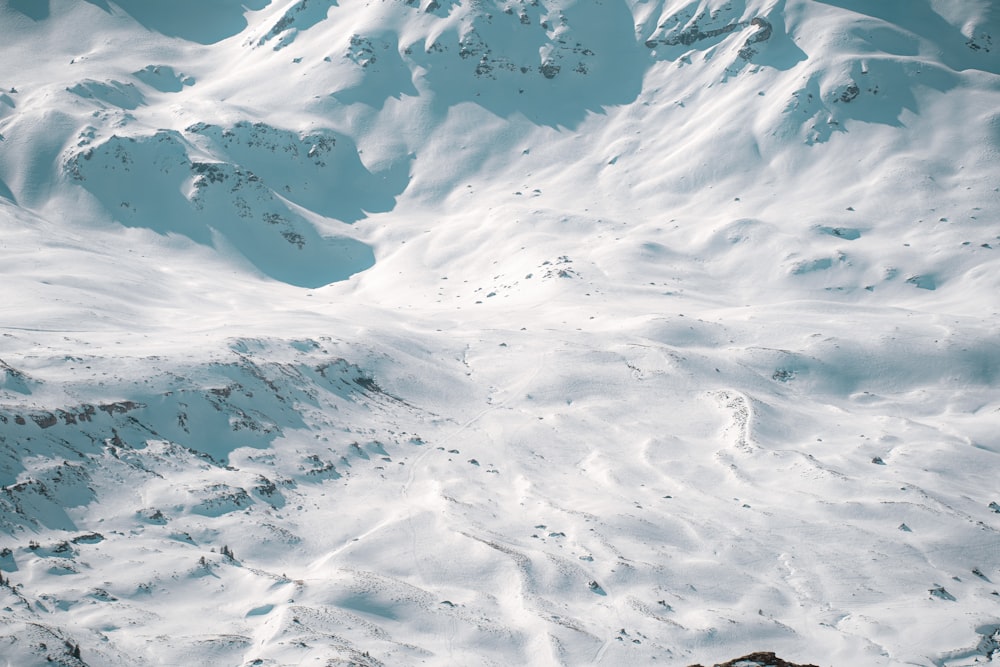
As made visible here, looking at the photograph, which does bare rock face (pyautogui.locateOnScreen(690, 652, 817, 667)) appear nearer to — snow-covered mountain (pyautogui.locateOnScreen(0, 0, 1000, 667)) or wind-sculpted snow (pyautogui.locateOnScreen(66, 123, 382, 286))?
snow-covered mountain (pyautogui.locateOnScreen(0, 0, 1000, 667))

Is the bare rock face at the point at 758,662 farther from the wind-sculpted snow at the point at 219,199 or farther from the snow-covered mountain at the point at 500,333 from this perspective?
the wind-sculpted snow at the point at 219,199

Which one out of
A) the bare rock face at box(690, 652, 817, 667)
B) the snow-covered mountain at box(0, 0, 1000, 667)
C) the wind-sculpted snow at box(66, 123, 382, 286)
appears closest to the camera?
the bare rock face at box(690, 652, 817, 667)

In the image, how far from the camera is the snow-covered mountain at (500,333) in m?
29.6

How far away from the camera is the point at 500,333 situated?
208 ft

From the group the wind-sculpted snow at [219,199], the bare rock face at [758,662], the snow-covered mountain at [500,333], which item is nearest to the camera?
the bare rock face at [758,662]

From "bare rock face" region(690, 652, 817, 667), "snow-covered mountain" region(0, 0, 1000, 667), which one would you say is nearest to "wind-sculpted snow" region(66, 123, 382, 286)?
"snow-covered mountain" region(0, 0, 1000, 667)

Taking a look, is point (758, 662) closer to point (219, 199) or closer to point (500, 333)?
point (500, 333)

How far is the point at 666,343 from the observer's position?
61.2 m

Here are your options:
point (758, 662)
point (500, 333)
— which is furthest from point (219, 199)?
point (758, 662)

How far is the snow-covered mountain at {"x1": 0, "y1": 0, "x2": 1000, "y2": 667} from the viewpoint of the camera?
97.0 feet

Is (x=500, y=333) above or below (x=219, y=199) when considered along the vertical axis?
below

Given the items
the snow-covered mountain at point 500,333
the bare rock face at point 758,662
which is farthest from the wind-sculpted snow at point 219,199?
the bare rock face at point 758,662

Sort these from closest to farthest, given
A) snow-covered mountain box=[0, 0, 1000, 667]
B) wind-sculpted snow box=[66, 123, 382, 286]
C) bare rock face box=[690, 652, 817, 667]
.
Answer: bare rock face box=[690, 652, 817, 667] → snow-covered mountain box=[0, 0, 1000, 667] → wind-sculpted snow box=[66, 123, 382, 286]

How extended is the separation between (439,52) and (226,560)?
102m
